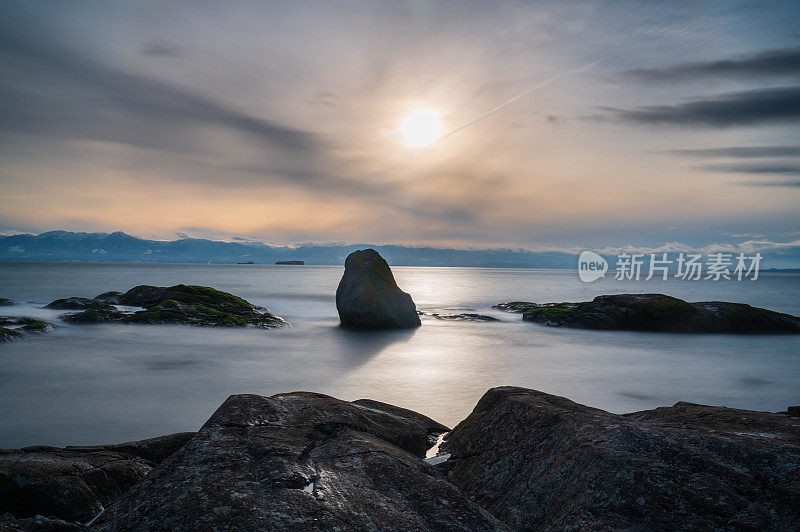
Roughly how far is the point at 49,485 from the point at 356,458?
11.4 feet

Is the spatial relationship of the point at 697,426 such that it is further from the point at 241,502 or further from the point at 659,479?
the point at 241,502

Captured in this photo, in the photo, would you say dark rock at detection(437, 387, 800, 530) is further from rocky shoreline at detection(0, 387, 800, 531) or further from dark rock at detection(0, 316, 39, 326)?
dark rock at detection(0, 316, 39, 326)

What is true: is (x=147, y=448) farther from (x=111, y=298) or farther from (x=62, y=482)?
(x=111, y=298)

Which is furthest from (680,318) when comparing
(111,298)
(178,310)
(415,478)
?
(111,298)

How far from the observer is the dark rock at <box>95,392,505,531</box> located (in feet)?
10.0

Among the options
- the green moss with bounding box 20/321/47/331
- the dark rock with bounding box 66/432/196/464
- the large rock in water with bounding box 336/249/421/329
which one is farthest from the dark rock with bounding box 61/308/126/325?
the dark rock with bounding box 66/432/196/464

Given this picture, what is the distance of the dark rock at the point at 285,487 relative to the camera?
3063mm

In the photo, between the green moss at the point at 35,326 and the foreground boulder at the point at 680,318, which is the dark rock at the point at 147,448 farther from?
the foreground boulder at the point at 680,318

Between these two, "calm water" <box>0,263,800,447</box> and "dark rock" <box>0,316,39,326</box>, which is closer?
"calm water" <box>0,263,800,447</box>

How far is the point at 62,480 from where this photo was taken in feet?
16.3

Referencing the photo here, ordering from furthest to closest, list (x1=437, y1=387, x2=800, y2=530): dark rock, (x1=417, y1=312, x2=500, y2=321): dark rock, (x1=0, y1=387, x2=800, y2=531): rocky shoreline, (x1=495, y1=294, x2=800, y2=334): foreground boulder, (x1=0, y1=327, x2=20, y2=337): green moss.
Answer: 1. (x1=417, y1=312, x2=500, y2=321): dark rock
2. (x1=495, y1=294, x2=800, y2=334): foreground boulder
3. (x1=0, y1=327, x2=20, y2=337): green moss
4. (x1=437, y1=387, x2=800, y2=530): dark rock
5. (x1=0, y1=387, x2=800, y2=531): rocky shoreline

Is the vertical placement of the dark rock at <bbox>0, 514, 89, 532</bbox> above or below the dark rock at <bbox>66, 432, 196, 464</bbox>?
above

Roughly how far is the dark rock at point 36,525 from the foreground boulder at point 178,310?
80.0ft

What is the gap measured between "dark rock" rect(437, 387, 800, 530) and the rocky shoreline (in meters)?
0.01
